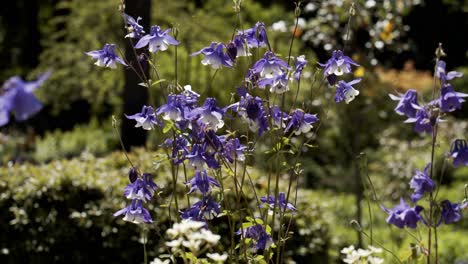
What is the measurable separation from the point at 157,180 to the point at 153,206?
0.17 m

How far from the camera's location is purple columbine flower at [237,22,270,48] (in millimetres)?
2186

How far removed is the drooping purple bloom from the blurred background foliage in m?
0.15

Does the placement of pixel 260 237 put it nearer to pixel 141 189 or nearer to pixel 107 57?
pixel 141 189

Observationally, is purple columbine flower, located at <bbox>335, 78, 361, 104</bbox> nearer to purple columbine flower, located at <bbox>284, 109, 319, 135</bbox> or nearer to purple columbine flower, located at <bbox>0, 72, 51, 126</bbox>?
purple columbine flower, located at <bbox>284, 109, 319, 135</bbox>

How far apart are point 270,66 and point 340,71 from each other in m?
0.24

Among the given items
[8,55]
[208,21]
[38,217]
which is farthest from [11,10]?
[38,217]

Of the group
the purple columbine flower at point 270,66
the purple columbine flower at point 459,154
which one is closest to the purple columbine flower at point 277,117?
the purple columbine flower at point 270,66

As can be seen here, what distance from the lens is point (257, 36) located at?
2.20 m

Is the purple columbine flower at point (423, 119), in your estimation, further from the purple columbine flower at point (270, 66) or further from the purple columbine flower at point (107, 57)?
the purple columbine flower at point (107, 57)

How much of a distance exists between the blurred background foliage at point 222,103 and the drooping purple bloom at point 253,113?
5.8 inches

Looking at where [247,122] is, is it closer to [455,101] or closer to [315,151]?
[455,101]

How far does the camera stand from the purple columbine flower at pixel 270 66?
6.72 feet

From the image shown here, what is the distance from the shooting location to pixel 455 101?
2.18 meters

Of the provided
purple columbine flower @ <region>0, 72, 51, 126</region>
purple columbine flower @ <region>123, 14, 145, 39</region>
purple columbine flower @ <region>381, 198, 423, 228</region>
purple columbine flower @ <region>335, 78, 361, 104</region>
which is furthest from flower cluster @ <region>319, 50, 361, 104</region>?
purple columbine flower @ <region>0, 72, 51, 126</region>
